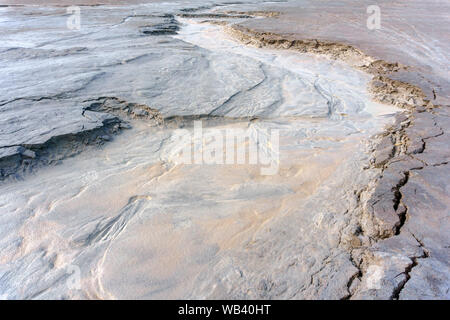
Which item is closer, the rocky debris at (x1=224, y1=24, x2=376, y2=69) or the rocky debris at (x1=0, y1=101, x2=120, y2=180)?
the rocky debris at (x1=0, y1=101, x2=120, y2=180)

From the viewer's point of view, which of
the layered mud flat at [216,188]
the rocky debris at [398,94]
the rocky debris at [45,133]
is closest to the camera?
the layered mud flat at [216,188]

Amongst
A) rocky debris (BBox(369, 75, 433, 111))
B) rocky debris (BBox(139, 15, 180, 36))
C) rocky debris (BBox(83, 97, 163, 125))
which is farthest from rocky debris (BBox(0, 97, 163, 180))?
rocky debris (BBox(139, 15, 180, 36))

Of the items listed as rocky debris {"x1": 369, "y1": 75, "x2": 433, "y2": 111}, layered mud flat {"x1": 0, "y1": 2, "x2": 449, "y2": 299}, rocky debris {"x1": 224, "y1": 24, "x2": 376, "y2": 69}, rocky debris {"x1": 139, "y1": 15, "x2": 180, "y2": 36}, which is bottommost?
layered mud flat {"x1": 0, "y1": 2, "x2": 449, "y2": 299}

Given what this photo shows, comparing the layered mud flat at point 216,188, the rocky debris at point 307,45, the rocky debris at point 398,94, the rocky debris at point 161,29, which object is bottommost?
the layered mud flat at point 216,188

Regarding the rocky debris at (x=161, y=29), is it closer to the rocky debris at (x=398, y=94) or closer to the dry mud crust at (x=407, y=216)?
the rocky debris at (x=398, y=94)

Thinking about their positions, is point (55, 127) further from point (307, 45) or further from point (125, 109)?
point (307, 45)

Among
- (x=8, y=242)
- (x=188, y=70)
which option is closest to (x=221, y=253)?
(x=8, y=242)

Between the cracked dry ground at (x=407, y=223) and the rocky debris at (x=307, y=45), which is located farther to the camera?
the rocky debris at (x=307, y=45)

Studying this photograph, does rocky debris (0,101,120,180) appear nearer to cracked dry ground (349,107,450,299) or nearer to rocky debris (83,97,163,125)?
rocky debris (83,97,163,125)

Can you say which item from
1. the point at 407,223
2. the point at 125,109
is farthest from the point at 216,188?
the point at 125,109

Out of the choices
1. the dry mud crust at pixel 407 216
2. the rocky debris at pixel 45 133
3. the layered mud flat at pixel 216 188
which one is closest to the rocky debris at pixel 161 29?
the layered mud flat at pixel 216 188
